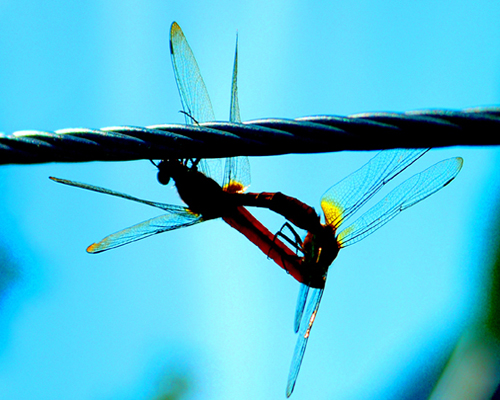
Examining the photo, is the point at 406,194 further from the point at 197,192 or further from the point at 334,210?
the point at 197,192

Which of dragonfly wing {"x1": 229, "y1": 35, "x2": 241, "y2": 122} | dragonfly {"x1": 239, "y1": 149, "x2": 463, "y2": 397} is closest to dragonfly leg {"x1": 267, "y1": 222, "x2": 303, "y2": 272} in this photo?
dragonfly {"x1": 239, "y1": 149, "x2": 463, "y2": 397}

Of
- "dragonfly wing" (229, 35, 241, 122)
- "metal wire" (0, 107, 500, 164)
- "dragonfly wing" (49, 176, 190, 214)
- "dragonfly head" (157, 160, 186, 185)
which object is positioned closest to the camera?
"metal wire" (0, 107, 500, 164)

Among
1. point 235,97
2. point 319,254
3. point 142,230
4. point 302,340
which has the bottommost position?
point 302,340

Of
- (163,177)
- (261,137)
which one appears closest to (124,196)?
(163,177)

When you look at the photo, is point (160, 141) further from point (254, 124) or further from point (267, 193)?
point (267, 193)

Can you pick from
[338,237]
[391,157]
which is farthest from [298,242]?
[391,157]

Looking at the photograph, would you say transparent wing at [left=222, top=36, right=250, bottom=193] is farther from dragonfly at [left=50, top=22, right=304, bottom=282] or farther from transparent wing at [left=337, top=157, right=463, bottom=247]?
transparent wing at [left=337, top=157, right=463, bottom=247]

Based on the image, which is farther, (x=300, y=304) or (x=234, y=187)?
(x=234, y=187)

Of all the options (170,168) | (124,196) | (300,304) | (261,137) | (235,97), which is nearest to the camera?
(261,137)
